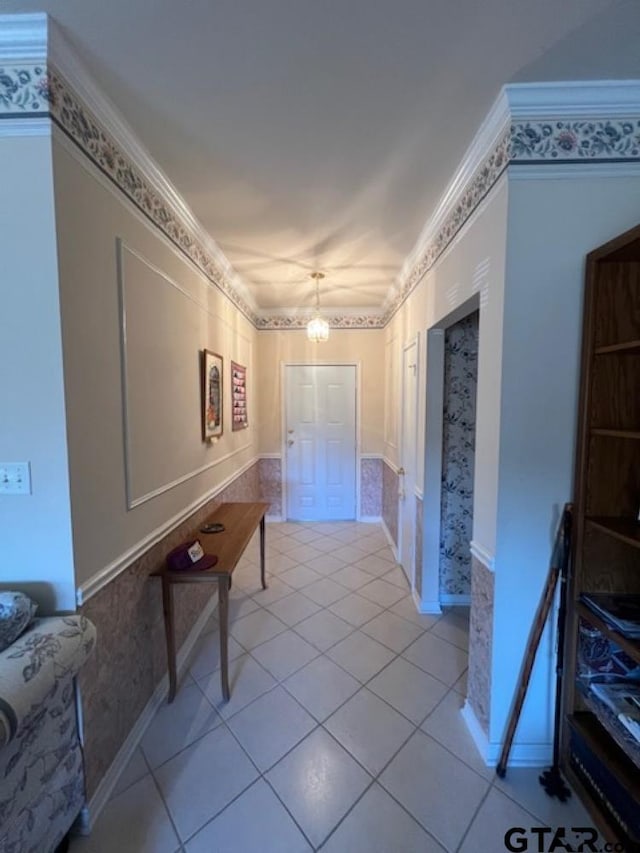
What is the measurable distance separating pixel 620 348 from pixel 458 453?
1510mm

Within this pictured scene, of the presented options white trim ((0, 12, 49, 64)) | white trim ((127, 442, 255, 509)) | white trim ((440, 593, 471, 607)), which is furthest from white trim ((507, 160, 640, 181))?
white trim ((440, 593, 471, 607))

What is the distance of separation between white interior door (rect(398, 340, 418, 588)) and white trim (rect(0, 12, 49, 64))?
2286 mm

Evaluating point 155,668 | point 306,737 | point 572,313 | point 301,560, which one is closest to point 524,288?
point 572,313

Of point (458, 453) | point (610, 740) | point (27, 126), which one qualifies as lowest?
point (610, 740)

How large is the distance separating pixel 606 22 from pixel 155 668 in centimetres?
297

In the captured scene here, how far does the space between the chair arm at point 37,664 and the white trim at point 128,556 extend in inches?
3.4

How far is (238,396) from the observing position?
3410 mm

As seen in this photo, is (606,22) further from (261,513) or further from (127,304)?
(261,513)

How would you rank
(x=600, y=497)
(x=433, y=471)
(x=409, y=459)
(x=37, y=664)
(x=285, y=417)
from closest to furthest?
(x=37, y=664), (x=600, y=497), (x=433, y=471), (x=409, y=459), (x=285, y=417)

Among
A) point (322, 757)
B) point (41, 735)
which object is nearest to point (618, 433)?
point (322, 757)

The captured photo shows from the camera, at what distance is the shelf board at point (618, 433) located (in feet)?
3.57

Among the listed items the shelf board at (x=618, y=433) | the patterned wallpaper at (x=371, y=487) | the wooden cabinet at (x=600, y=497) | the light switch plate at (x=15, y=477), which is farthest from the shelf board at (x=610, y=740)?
the patterned wallpaper at (x=371, y=487)

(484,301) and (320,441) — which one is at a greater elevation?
(484,301)

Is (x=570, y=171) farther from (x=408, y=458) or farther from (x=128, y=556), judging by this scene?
(x=128, y=556)
